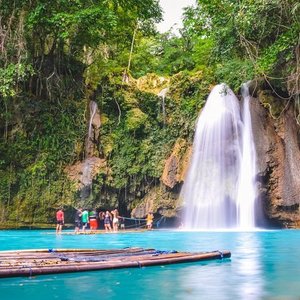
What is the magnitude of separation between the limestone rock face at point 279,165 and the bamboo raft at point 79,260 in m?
12.9

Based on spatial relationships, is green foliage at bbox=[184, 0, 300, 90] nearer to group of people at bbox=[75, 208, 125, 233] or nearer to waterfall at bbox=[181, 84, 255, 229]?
waterfall at bbox=[181, 84, 255, 229]

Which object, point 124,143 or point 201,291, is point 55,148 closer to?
point 124,143

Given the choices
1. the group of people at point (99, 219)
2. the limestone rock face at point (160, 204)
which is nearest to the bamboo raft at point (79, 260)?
the group of people at point (99, 219)

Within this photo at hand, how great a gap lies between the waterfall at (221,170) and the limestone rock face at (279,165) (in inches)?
19.3

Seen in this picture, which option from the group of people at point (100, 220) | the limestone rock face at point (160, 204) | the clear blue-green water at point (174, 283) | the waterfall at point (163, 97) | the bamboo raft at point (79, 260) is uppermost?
the waterfall at point (163, 97)

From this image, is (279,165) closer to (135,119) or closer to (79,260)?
(135,119)

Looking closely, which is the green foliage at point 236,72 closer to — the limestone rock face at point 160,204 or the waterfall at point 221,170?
the waterfall at point 221,170

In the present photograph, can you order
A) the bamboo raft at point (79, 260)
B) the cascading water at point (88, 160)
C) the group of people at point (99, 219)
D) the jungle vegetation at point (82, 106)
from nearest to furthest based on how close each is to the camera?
the bamboo raft at point (79, 260) < the group of people at point (99, 219) < the jungle vegetation at point (82, 106) < the cascading water at point (88, 160)

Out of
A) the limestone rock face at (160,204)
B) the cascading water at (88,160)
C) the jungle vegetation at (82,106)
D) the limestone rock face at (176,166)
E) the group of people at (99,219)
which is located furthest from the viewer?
the cascading water at (88,160)

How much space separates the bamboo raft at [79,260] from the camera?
6.63m

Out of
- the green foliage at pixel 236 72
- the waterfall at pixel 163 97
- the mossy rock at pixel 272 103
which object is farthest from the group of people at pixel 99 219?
the mossy rock at pixel 272 103

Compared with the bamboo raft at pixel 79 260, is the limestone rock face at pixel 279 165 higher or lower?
higher

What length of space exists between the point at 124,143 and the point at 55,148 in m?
3.45

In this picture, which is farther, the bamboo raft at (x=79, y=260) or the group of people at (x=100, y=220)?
the group of people at (x=100, y=220)
